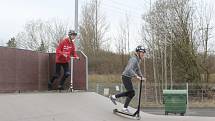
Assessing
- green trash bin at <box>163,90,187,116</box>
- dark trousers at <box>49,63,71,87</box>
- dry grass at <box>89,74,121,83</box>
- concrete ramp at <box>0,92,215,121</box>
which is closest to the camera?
concrete ramp at <box>0,92,215,121</box>

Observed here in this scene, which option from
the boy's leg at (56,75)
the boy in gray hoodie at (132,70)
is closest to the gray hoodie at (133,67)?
the boy in gray hoodie at (132,70)

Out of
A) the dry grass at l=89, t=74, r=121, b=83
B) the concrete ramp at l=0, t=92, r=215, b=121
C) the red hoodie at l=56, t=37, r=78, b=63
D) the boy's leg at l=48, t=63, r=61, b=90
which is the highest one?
the red hoodie at l=56, t=37, r=78, b=63

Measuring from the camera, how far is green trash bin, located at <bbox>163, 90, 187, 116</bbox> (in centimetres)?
2439

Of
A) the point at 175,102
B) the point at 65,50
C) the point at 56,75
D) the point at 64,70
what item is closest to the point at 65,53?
the point at 65,50

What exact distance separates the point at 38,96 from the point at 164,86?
29.2 metres

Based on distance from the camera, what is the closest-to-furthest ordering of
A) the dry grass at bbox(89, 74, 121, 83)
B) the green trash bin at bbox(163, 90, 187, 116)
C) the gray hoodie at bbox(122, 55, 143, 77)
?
the gray hoodie at bbox(122, 55, 143, 77)
the green trash bin at bbox(163, 90, 187, 116)
the dry grass at bbox(89, 74, 121, 83)

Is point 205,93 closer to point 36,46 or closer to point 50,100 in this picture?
point 36,46

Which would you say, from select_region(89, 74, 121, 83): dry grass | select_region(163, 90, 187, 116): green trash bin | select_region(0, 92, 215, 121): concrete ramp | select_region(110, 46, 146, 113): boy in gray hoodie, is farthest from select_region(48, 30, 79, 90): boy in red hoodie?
select_region(89, 74, 121, 83): dry grass

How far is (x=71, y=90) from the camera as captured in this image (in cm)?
1406

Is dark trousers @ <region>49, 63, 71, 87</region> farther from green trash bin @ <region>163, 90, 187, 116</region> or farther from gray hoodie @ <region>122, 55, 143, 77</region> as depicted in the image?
green trash bin @ <region>163, 90, 187, 116</region>

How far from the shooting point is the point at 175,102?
24.6 m

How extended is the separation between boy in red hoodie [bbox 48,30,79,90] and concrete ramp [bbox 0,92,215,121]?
2.56 feet

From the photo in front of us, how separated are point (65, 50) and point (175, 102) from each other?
1229 centimetres

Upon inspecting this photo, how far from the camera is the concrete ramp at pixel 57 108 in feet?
29.9
